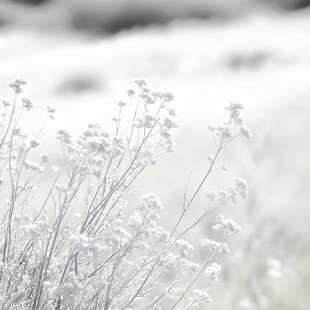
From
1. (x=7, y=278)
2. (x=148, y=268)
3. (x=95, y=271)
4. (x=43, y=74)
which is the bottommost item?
(x=7, y=278)

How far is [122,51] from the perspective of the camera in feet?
57.0

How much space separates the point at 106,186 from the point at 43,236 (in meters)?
0.38

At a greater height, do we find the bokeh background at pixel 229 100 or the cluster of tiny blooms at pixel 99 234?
the bokeh background at pixel 229 100

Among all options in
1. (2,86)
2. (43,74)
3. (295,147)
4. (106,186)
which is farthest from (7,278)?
(43,74)

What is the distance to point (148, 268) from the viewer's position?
311 centimetres

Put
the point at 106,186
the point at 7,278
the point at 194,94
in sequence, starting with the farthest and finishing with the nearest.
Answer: the point at 194,94
the point at 106,186
the point at 7,278

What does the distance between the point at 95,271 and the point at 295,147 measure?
21.5 ft

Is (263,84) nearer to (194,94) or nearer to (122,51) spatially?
(194,94)

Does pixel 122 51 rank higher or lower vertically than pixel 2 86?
higher

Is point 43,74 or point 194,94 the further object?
point 43,74

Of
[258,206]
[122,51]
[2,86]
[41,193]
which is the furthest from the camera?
[122,51]

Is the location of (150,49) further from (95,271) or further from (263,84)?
(95,271)

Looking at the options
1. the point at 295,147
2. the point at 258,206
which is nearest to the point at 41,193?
the point at 258,206

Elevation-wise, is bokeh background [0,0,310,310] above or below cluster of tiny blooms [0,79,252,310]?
above
